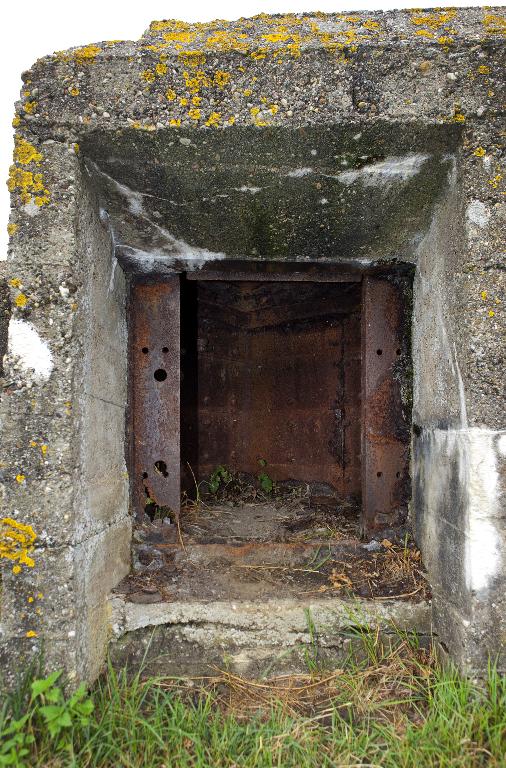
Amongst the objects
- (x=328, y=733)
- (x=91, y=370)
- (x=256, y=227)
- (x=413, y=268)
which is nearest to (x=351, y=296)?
(x=413, y=268)

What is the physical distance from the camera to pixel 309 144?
175cm

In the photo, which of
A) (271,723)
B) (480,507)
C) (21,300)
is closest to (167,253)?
(21,300)

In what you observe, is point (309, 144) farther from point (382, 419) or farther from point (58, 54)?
point (382, 419)

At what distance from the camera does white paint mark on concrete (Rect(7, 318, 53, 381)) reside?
5.57 ft

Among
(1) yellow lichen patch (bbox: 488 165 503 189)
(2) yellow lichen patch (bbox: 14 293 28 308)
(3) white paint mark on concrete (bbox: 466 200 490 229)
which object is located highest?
(1) yellow lichen patch (bbox: 488 165 503 189)

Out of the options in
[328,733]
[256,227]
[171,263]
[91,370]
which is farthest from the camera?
[171,263]

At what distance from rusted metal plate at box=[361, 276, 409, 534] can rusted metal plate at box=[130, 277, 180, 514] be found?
0.86 metres

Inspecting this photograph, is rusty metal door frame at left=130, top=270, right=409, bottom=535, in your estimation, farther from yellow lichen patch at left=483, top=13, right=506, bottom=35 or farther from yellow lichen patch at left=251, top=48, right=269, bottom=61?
Answer: yellow lichen patch at left=483, top=13, right=506, bottom=35

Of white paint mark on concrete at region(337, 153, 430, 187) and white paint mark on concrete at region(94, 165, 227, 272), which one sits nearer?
white paint mark on concrete at region(337, 153, 430, 187)

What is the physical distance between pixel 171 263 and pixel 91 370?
2.21 feet

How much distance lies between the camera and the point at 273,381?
3.87 meters

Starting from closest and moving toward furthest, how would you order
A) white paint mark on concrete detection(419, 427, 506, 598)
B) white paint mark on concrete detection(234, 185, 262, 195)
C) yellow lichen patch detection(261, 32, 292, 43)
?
white paint mark on concrete detection(419, 427, 506, 598) < yellow lichen patch detection(261, 32, 292, 43) < white paint mark on concrete detection(234, 185, 262, 195)

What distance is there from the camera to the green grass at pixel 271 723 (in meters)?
1.50

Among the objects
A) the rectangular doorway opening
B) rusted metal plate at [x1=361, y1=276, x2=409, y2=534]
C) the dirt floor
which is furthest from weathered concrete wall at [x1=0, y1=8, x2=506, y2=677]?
the rectangular doorway opening
